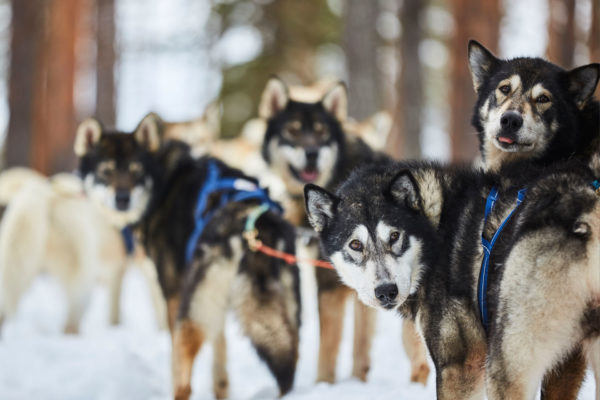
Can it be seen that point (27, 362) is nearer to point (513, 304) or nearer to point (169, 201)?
point (169, 201)

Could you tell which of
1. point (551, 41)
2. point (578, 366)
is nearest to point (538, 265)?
point (578, 366)

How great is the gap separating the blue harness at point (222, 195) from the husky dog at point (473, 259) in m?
1.26

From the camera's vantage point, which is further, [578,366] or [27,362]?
[27,362]

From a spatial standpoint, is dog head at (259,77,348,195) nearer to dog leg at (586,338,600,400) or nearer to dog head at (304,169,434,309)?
dog head at (304,169,434,309)

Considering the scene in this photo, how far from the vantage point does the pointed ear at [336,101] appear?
6043 mm

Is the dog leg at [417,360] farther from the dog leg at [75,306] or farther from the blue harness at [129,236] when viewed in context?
the dog leg at [75,306]

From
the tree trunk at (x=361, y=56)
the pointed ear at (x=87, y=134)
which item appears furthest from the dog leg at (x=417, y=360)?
the tree trunk at (x=361, y=56)

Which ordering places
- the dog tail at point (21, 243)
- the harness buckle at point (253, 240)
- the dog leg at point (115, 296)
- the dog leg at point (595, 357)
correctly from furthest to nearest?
the dog leg at point (115, 296) → the dog tail at point (21, 243) → the harness buckle at point (253, 240) → the dog leg at point (595, 357)

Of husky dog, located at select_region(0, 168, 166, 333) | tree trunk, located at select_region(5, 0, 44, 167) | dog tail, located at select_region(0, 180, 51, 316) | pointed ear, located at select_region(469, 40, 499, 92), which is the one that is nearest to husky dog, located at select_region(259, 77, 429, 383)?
pointed ear, located at select_region(469, 40, 499, 92)

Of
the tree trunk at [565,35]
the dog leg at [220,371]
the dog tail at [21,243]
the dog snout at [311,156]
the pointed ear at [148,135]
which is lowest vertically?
the dog leg at [220,371]

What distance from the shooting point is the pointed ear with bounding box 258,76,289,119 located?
235 inches

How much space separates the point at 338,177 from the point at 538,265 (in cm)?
308

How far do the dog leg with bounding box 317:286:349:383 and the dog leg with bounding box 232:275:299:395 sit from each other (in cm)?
73

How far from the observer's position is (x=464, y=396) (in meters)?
3.08
